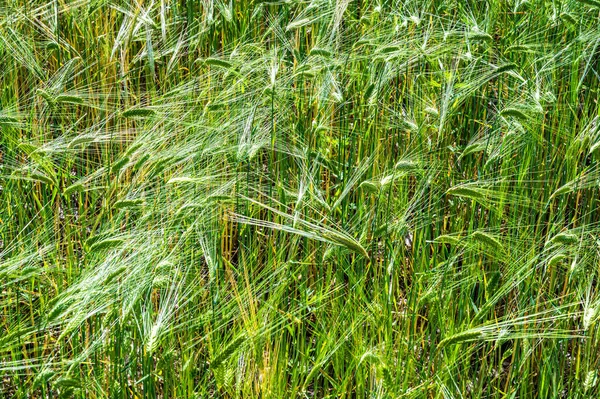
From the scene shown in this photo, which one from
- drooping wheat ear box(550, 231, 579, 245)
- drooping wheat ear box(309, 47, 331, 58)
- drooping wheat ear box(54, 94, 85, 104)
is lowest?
drooping wheat ear box(550, 231, 579, 245)

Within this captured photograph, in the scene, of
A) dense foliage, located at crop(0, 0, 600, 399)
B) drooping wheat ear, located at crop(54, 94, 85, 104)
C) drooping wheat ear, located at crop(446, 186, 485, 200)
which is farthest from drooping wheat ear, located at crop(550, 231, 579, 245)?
drooping wheat ear, located at crop(54, 94, 85, 104)

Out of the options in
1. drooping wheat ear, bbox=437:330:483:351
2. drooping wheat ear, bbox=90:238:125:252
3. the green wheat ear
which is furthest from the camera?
the green wheat ear

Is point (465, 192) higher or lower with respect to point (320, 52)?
lower

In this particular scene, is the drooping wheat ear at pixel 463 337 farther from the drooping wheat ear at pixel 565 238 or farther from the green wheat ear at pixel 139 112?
the green wheat ear at pixel 139 112

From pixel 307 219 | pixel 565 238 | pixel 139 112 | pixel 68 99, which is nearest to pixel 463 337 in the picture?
Result: pixel 565 238

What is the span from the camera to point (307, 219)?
1694mm

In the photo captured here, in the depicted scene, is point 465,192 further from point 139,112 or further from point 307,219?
point 139,112

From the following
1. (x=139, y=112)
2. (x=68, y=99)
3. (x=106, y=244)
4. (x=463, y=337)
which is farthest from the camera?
(x=68, y=99)

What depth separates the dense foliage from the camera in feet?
4.55

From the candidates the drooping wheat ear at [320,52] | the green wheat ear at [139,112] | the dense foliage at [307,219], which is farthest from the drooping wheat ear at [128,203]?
the drooping wheat ear at [320,52]

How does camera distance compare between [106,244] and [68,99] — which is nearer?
[106,244]

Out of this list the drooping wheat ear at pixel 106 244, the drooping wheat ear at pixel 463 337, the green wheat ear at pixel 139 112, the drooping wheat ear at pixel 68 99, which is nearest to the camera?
the drooping wheat ear at pixel 463 337

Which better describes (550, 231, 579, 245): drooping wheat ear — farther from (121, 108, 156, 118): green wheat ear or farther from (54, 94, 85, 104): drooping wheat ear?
(54, 94, 85, 104): drooping wheat ear

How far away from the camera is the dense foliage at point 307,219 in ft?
4.55
